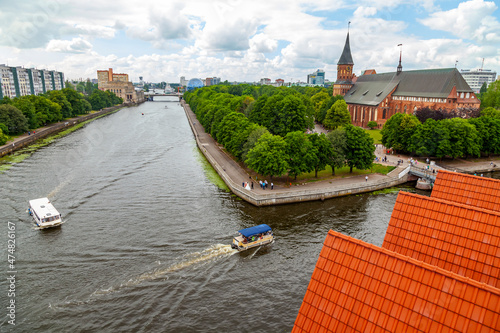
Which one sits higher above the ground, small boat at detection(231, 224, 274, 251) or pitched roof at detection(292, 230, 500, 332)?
pitched roof at detection(292, 230, 500, 332)

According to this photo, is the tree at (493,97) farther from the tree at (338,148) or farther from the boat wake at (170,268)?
the boat wake at (170,268)

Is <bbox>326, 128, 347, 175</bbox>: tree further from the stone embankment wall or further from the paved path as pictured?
the stone embankment wall

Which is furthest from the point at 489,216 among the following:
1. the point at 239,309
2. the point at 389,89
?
the point at 389,89

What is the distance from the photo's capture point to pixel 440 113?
293ft

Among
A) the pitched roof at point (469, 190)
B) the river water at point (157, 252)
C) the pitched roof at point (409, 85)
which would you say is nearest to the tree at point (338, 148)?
the river water at point (157, 252)

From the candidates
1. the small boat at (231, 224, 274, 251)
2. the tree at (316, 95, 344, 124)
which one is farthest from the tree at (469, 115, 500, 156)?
the small boat at (231, 224, 274, 251)

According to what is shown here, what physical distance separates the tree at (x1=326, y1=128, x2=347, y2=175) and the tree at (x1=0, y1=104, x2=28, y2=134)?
93.7m

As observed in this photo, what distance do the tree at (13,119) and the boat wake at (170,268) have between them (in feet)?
304

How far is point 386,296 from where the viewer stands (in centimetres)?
1356

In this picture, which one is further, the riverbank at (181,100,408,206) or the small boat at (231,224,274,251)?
the riverbank at (181,100,408,206)

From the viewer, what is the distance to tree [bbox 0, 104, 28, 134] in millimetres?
96375

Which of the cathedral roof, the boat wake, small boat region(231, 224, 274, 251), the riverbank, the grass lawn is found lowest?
the boat wake

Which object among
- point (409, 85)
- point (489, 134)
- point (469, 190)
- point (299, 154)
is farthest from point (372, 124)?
point (469, 190)

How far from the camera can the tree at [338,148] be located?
5806 centimetres
